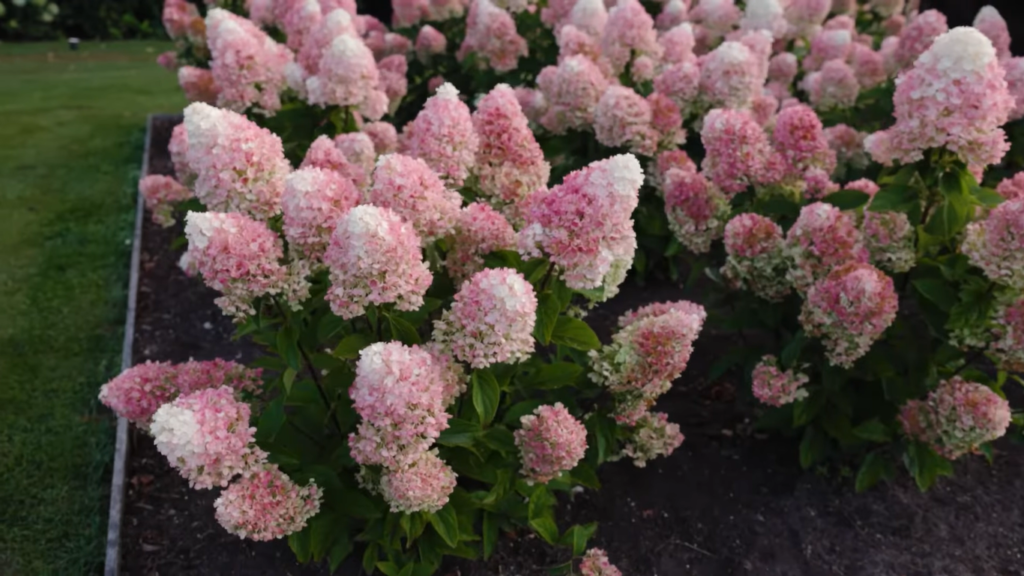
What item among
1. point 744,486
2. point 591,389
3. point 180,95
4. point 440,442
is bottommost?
point 180,95

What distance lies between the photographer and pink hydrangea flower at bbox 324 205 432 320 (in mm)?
1911

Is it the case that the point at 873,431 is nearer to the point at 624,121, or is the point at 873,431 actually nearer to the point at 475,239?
the point at 624,121

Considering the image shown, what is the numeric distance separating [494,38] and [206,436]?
3.67 m

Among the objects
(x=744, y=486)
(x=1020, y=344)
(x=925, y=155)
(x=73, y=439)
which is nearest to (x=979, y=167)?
(x=925, y=155)

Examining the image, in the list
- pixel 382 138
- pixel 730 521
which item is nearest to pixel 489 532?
pixel 730 521

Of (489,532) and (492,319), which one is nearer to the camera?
(492,319)

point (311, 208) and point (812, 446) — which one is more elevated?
point (311, 208)

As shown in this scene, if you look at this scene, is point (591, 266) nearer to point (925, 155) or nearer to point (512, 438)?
point (512, 438)

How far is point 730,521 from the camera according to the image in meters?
3.25

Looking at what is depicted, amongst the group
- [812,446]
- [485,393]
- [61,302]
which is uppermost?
[485,393]

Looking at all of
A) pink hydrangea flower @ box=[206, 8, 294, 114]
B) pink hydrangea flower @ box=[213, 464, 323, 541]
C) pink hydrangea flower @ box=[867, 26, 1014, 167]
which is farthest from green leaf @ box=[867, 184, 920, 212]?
pink hydrangea flower @ box=[206, 8, 294, 114]

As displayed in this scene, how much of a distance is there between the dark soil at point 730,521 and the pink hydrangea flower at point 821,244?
90 centimetres

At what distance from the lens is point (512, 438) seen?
2.56 meters

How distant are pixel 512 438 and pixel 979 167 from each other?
1.78 m
